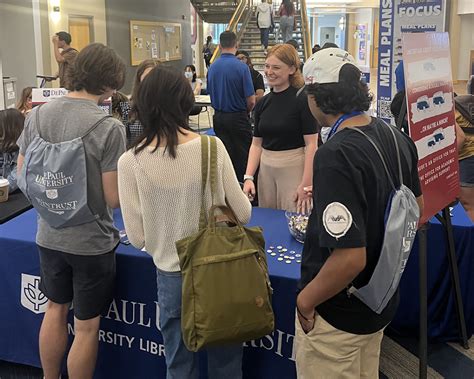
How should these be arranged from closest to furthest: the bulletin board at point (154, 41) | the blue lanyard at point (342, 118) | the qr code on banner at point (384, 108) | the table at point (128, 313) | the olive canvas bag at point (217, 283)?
the blue lanyard at point (342, 118) → the olive canvas bag at point (217, 283) → the table at point (128, 313) → the qr code on banner at point (384, 108) → the bulletin board at point (154, 41)

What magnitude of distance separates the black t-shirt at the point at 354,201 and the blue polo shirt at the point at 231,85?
3330mm

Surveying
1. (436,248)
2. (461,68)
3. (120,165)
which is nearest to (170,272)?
(120,165)

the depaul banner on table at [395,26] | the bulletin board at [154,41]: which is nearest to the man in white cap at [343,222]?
the depaul banner on table at [395,26]

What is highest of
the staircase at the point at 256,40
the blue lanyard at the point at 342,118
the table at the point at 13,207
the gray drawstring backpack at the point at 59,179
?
the staircase at the point at 256,40

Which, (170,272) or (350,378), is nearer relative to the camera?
(350,378)

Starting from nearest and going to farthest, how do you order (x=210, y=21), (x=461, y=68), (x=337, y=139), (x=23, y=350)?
(x=337, y=139)
(x=23, y=350)
(x=210, y=21)
(x=461, y=68)

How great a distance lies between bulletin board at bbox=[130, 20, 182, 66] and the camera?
12.8 m

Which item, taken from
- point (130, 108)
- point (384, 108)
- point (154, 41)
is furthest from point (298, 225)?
point (154, 41)

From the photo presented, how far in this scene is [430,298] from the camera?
2643mm

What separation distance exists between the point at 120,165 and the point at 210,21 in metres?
14.5

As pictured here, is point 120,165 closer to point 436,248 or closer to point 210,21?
point 436,248

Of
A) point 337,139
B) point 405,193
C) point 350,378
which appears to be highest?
point 337,139

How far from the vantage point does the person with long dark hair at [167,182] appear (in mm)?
1604

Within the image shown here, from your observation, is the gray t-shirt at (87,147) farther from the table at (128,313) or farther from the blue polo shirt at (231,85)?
the blue polo shirt at (231,85)
